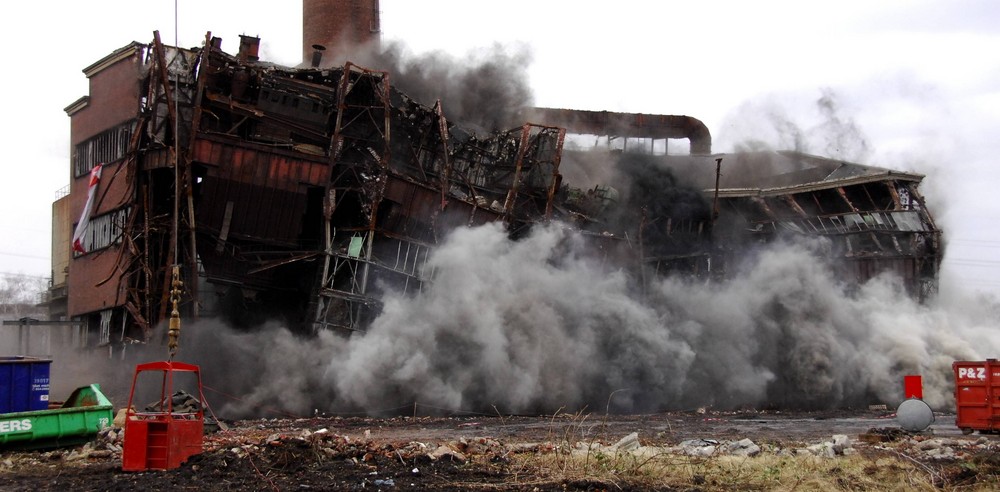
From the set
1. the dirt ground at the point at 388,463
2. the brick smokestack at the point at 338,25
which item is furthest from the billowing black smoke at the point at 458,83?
the dirt ground at the point at 388,463

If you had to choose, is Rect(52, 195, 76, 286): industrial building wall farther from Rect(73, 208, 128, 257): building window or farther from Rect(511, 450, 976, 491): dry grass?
Rect(511, 450, 976, 491): dry grass

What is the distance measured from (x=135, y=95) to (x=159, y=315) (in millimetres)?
8574

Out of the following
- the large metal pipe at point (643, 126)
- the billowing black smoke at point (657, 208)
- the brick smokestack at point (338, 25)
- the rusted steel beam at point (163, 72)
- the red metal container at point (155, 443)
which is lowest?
the red metal container at point (155, 443)

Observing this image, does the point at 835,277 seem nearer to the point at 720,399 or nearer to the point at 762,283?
the point at 762,283

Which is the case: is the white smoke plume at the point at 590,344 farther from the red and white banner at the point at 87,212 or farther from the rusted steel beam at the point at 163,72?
the red and white banner at the point at 87,212

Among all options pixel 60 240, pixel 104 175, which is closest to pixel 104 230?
pixel 104 175

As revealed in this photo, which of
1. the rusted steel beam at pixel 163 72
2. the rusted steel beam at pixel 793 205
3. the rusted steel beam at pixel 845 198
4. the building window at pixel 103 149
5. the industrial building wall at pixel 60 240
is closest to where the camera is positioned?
the rusted steel beam at pixel 163 72

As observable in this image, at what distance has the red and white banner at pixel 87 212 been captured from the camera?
36594mm

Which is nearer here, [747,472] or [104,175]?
[747,472]

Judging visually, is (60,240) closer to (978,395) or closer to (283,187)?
(283,187)

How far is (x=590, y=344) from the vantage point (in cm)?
3650

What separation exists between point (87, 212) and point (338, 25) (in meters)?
17.6

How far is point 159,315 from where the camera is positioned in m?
31.5

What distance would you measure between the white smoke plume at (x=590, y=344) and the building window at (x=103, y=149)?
894 centimetres
